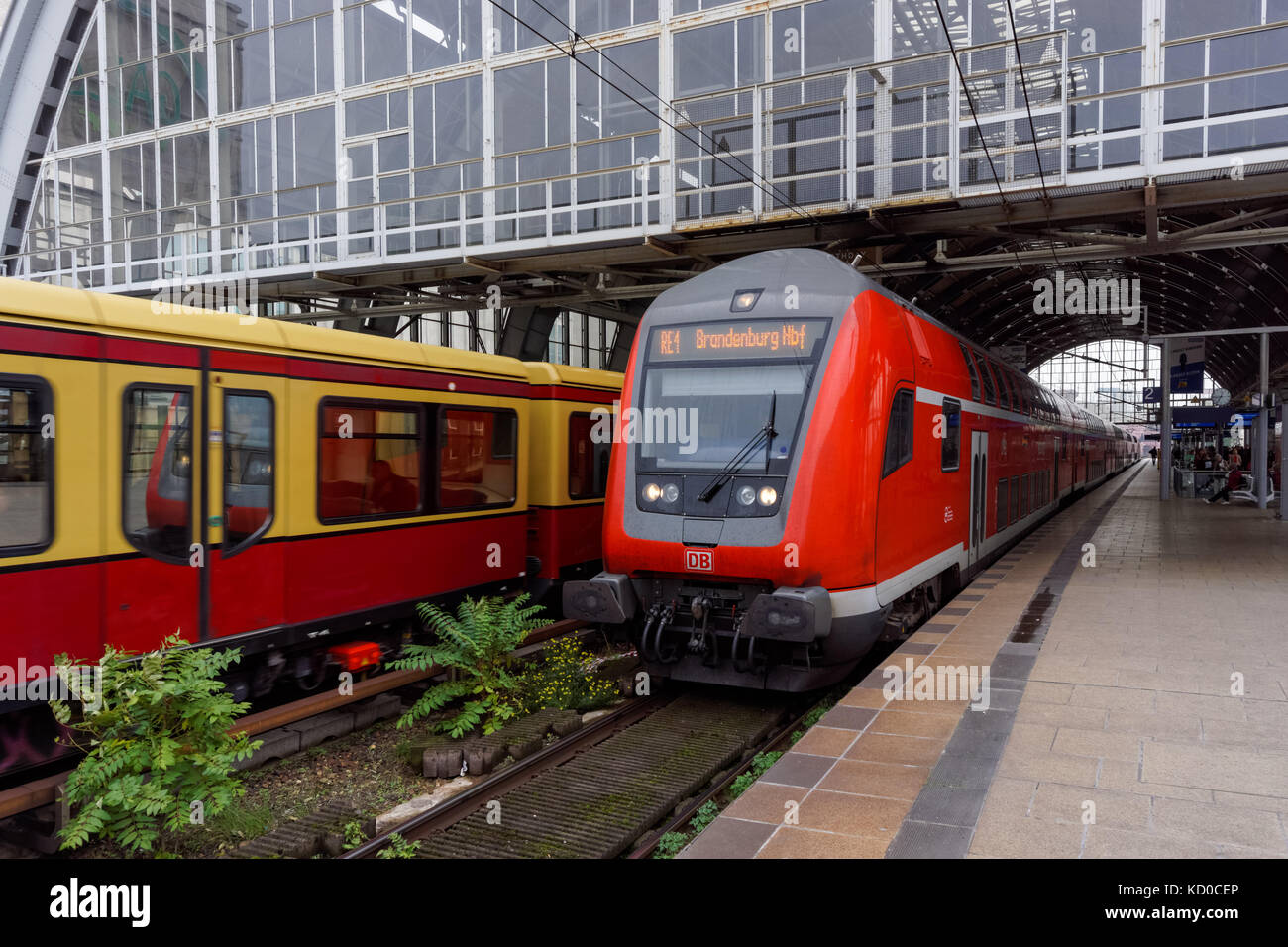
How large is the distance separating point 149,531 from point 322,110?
16.2m

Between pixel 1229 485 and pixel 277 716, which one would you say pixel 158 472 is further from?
pixel 1229 485

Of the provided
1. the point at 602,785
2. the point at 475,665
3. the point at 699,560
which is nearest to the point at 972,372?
the point at 699,560

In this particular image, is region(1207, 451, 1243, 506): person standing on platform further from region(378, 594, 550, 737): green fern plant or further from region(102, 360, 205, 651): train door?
region(102, 360, 205, 651): train door

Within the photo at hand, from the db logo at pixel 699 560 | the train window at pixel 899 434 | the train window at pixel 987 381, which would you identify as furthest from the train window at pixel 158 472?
the train window at pixel 987 381

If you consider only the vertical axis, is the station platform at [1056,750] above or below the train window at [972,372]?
below

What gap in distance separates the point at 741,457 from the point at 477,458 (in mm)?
3309

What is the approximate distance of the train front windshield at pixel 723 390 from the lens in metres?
7.39

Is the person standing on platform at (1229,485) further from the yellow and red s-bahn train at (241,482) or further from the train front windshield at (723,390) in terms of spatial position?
the yellow and red s-bahn train at (241,482)

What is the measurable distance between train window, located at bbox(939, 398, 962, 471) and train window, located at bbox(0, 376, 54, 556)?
7.65 m

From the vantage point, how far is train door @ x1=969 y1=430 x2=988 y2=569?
11320mm

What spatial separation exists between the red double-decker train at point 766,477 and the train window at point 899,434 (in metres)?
0.03

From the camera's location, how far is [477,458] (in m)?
9.61

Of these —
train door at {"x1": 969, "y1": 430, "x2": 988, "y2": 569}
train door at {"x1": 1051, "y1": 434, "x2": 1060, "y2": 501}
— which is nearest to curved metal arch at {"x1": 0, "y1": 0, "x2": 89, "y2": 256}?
train door at {"x1": 969, "y1": 430, "x2": 988, "y2": 569}
